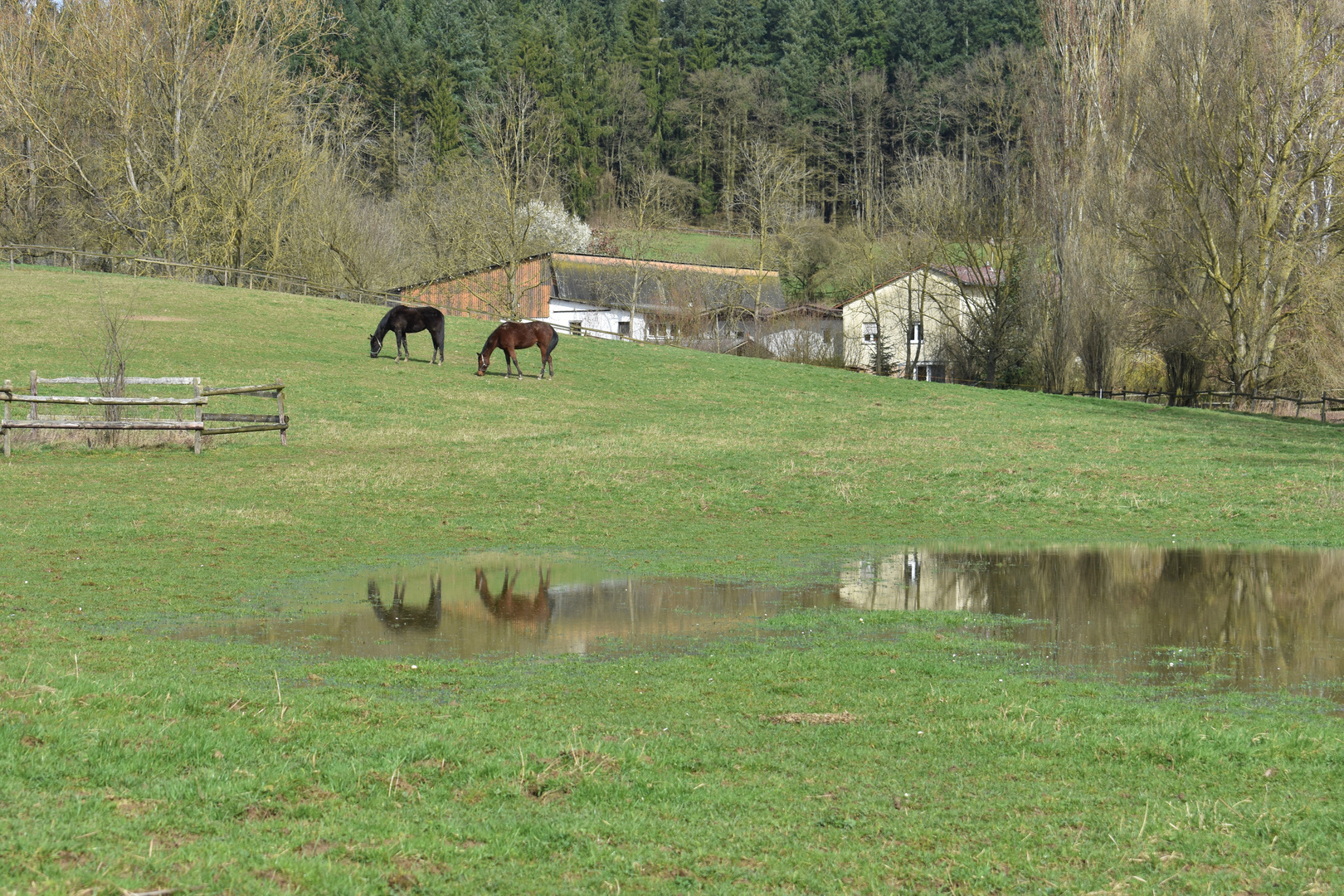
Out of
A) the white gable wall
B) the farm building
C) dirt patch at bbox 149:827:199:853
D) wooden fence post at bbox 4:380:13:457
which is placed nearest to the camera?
dirt patch at bbox 149:827:199:853

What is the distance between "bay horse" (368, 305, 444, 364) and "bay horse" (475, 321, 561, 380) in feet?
6.04

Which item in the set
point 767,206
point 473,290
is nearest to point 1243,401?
point 767,206

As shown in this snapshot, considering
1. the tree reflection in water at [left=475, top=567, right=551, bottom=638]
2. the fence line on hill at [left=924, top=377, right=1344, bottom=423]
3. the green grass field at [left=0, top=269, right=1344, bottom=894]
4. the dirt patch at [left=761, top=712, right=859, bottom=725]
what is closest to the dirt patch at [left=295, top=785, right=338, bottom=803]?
the green grass field at [left=0, top=269, right=1344, bottom=894]

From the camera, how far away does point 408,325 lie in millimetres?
42188

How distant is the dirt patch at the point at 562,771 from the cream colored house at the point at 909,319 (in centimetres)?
6556

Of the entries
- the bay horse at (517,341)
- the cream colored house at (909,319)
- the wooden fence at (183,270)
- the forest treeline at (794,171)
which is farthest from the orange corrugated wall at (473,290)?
the bay horse at (517,341)

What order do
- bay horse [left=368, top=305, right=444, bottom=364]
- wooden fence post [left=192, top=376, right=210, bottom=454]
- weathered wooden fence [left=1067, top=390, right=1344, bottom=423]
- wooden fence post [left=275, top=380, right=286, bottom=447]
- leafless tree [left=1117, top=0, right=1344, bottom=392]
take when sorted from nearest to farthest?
wooden fence post [left=192, top=376, right=210, bottom=454] → wooden fence post [left=275, top=380, right=286, bottom=447] → bay horse [left=368, top=305, right=444, bottom=364] → weathered wooden fence [left=1067, top=390, right=1344, bottom=423] → leafless tree [left=1117, top=0, right=1344, bottom=392]

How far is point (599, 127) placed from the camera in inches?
3952

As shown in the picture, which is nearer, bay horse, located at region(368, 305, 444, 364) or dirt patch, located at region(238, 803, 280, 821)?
dirt patch, located at region(238, 803, 280, 821)

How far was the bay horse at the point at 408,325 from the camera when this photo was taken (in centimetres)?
4188

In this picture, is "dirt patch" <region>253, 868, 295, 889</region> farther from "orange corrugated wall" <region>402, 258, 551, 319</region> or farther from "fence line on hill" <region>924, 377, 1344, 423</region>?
"orange corrugated wall" <region>402, 258, 551, 319</region>

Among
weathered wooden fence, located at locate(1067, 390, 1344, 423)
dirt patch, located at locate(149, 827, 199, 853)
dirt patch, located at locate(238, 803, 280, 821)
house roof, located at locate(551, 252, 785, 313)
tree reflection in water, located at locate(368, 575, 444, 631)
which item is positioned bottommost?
tree reflection in water, located at locate(368, 575, 444, 631)

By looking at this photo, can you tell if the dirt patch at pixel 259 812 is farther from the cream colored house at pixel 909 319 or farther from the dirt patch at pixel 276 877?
the cream colored house at pixel 909 319

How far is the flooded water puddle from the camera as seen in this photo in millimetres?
10742
